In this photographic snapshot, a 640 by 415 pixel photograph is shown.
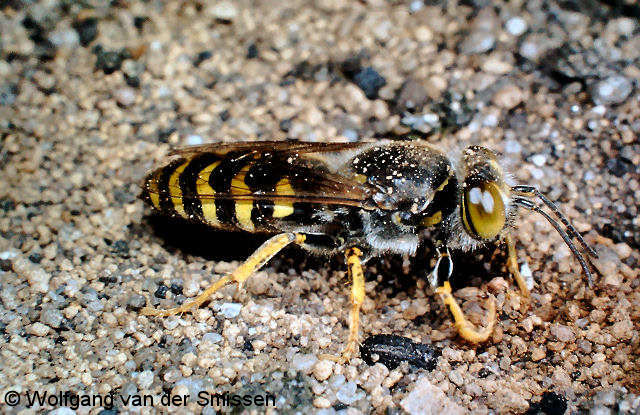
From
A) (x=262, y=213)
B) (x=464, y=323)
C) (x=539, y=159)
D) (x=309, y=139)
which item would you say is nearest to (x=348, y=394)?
(x=464, y=323)

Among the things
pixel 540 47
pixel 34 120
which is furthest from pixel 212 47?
pixel 540 47

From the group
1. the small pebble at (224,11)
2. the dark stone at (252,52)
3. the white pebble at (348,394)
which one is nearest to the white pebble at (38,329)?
the white pebble at (348,394)

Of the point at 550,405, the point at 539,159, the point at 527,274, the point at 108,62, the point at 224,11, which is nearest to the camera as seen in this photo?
the point at 550,405

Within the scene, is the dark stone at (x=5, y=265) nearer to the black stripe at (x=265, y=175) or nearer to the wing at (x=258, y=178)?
the wing at (x=258, y=178)

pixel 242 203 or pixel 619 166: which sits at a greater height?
pixel 242 203

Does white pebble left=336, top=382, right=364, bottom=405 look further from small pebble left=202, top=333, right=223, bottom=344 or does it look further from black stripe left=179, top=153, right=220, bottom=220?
black stripe left=179, top=153, right=220, bottom=220

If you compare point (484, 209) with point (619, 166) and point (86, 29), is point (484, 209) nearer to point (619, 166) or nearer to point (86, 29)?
point (619, 166)
